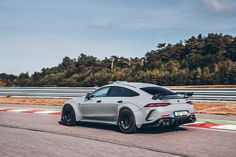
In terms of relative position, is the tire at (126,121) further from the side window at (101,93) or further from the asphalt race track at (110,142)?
the side window at (101,93)

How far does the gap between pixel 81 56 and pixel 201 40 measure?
29.1 metres

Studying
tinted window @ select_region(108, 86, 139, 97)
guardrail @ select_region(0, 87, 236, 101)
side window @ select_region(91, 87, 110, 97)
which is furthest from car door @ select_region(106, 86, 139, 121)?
guardrail @ select_region(0, 87, 236, 101)

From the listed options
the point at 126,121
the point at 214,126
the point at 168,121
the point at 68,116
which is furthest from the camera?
the point at 68,116

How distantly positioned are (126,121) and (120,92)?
3.06ft

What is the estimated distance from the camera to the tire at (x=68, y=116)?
11625 mm

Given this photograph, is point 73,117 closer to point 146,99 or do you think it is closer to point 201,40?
point 146,99

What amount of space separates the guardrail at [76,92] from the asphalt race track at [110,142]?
30.0ft

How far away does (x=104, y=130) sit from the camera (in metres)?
10.6

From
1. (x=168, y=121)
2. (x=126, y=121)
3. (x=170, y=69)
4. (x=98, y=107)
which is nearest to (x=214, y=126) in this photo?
(x=168, y=121)

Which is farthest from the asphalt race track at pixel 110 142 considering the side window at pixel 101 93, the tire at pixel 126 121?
the side window at pixel 101 93

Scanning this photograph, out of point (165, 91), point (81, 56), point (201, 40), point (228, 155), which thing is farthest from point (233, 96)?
point (81, 56)

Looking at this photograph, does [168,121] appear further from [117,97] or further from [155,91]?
[117,97]

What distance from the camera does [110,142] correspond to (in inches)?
336

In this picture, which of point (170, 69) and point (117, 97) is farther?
point (170, 69)
